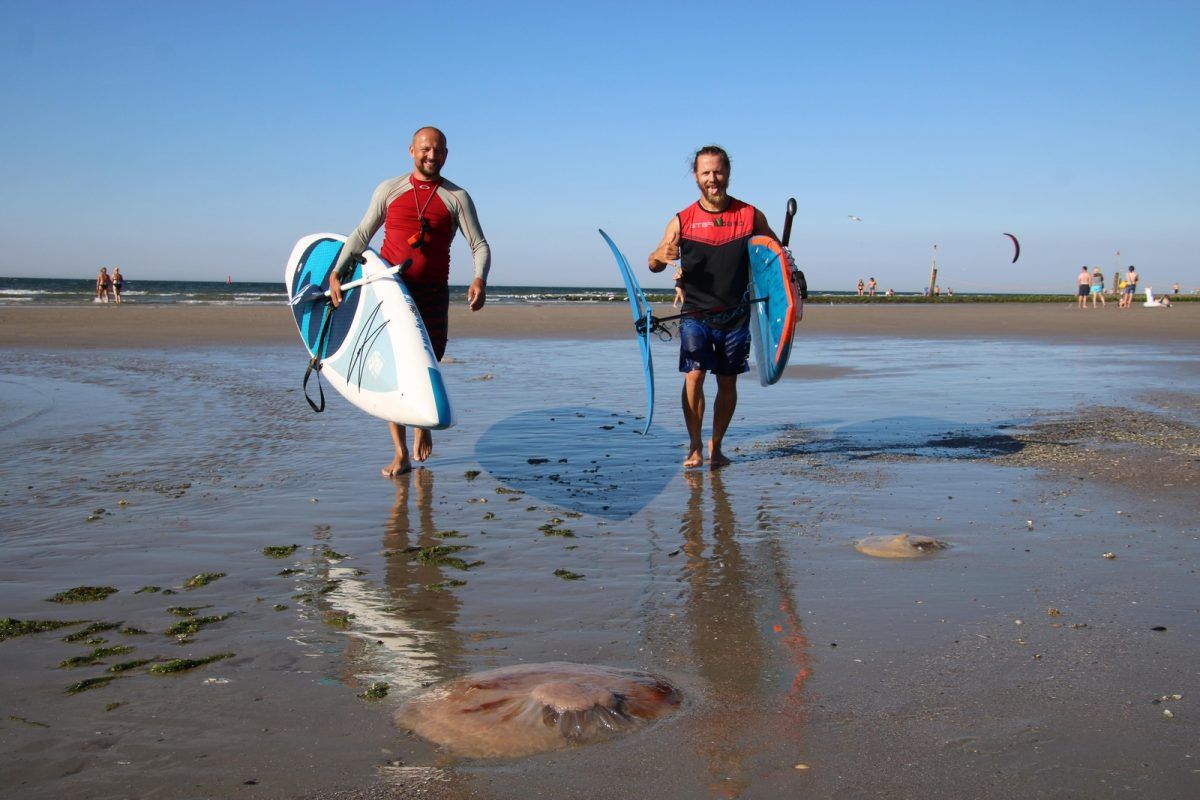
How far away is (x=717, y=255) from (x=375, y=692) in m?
4.16

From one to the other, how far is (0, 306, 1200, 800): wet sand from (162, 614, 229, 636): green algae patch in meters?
0.04

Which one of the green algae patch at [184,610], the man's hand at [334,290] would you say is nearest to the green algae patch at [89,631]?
the green algae patch at [184,610]

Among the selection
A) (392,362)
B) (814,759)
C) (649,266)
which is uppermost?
(649,266)

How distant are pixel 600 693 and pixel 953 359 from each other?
13134 millimetres

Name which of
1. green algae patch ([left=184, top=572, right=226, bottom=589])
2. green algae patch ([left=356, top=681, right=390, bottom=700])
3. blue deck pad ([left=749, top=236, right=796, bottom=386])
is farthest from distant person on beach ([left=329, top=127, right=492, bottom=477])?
green algae patch ([left=356, top=681, right=390, bottom=700])

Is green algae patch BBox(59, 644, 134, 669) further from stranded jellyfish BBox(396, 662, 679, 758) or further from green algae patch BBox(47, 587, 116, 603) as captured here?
stranded jellyfish BBox(396, 662, 679, 758)

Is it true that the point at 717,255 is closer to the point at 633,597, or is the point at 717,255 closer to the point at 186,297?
the point at 633,597

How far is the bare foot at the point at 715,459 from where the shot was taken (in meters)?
6.40

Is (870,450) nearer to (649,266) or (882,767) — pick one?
(649,266)

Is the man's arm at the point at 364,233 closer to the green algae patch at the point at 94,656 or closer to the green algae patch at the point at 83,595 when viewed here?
the green algae patch at the point at 83,595

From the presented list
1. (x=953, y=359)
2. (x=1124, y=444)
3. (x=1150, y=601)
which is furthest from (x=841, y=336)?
(x=1150, y=601)

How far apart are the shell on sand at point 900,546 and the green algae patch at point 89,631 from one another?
2898 mm

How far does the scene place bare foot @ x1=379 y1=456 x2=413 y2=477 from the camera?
6.10m

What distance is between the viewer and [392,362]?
5.95 metres
